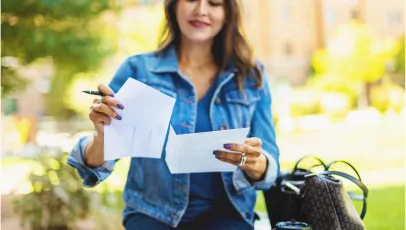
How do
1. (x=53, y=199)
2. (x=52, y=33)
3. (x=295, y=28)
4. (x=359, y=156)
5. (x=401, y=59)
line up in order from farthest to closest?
(x=295, y=28) < (x=401, y=59) < (x=359, y=156) < (x=52, y=33) < (x=53, y=199)

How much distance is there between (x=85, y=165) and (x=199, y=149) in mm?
291

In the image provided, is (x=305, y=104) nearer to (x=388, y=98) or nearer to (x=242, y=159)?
(x=388, y=98)

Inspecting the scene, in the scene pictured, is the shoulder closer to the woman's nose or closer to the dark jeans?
the woman's nose

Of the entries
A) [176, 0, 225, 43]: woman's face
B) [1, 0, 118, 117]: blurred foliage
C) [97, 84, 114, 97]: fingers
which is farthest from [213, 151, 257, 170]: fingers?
[1, 0, 118, 117]: blurred foliage

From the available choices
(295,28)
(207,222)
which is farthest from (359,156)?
(295,28)

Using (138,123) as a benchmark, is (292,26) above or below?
below

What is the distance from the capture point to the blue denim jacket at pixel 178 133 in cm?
119

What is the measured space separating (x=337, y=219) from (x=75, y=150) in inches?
23.2

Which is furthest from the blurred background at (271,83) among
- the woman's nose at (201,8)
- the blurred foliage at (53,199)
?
the woman's nose at (201,8)

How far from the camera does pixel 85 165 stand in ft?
3.80

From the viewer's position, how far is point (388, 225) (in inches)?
90.0

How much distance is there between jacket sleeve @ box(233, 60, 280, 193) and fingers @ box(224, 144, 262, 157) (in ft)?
0.41

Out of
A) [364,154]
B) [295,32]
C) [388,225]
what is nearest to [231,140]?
[388,225]

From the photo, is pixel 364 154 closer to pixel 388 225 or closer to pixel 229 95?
pixel 388 225
